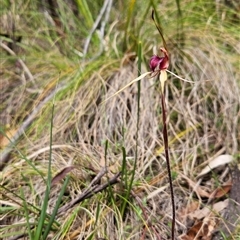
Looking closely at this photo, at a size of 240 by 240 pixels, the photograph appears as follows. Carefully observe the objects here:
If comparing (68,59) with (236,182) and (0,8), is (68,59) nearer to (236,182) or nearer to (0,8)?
(0,8)

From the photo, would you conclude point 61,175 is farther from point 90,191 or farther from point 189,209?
point 189,209

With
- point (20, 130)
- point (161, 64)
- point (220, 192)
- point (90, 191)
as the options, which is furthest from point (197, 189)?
point (161, 64)

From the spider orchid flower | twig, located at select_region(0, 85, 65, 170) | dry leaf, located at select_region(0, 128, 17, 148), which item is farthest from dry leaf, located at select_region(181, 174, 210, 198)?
the spider orchid flower

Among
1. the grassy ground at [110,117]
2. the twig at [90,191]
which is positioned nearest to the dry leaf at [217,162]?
the grassy ground at [110,117]

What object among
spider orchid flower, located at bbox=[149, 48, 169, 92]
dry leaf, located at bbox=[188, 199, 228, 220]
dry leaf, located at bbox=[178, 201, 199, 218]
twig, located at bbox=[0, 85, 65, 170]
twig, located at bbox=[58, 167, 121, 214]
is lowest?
dry leaf, located at bbox=[188, 199, 228, 220]

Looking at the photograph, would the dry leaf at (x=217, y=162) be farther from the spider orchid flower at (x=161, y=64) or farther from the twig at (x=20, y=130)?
the spider orchid flower at (x=161, y=64)

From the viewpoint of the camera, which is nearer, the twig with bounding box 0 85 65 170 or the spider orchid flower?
the spider orchid flower

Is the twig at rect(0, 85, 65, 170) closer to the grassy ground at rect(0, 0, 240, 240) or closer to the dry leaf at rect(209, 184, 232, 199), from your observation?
the grassy ground at rect(0, 0, 240, 240)
